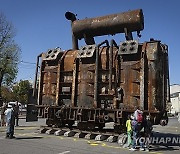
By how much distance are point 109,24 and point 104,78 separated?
2.72 meters

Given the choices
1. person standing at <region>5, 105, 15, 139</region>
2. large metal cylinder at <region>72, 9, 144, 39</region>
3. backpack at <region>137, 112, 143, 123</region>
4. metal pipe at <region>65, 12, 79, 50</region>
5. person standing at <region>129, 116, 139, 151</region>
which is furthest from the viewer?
metal pipe at <region>65, 12, 79, 50</region>

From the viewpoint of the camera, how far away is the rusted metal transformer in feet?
34.7

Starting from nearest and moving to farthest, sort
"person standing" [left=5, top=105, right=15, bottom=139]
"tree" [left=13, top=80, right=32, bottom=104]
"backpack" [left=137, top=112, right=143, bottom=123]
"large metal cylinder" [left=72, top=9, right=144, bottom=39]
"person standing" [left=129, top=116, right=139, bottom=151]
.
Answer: "person standing" [left=129, top=116, right=139, bottom=151]
"backpack" [left=137, top=112, right=143, bottom=123]
"person standing" [left=5, top=105, right=15, bottom=139]
"large metal cylinder" [left=72, top=9, right=144, bottom=39]
"tree" [left=13, top=80, right=32, bottom=104]

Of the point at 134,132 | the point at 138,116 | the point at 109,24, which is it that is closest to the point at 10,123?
the point at 134,132

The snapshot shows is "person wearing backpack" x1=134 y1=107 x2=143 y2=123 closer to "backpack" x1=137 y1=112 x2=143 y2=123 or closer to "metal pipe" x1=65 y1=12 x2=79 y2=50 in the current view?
"backpack" x1=137 y1=112 x2=143 y2=123

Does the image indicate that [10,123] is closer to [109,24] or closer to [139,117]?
[139,117]

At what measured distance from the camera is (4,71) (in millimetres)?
35500

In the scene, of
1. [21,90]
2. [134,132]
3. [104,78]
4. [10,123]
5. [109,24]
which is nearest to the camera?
[134,132]

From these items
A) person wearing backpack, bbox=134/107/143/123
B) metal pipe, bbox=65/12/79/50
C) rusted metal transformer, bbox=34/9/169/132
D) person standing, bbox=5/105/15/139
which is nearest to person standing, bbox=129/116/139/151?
person wearing backpack, bbox=134/107/143/123

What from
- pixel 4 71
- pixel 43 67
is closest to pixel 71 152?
pixel 43 67

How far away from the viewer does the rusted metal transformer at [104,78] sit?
1059 cm

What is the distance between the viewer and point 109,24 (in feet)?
40.8

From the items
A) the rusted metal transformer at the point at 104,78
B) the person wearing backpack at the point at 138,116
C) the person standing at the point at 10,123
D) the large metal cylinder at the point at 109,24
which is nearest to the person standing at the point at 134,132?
the person wearing backpack at the point at 138,116

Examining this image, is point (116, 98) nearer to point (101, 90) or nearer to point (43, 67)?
point (101, 90)
